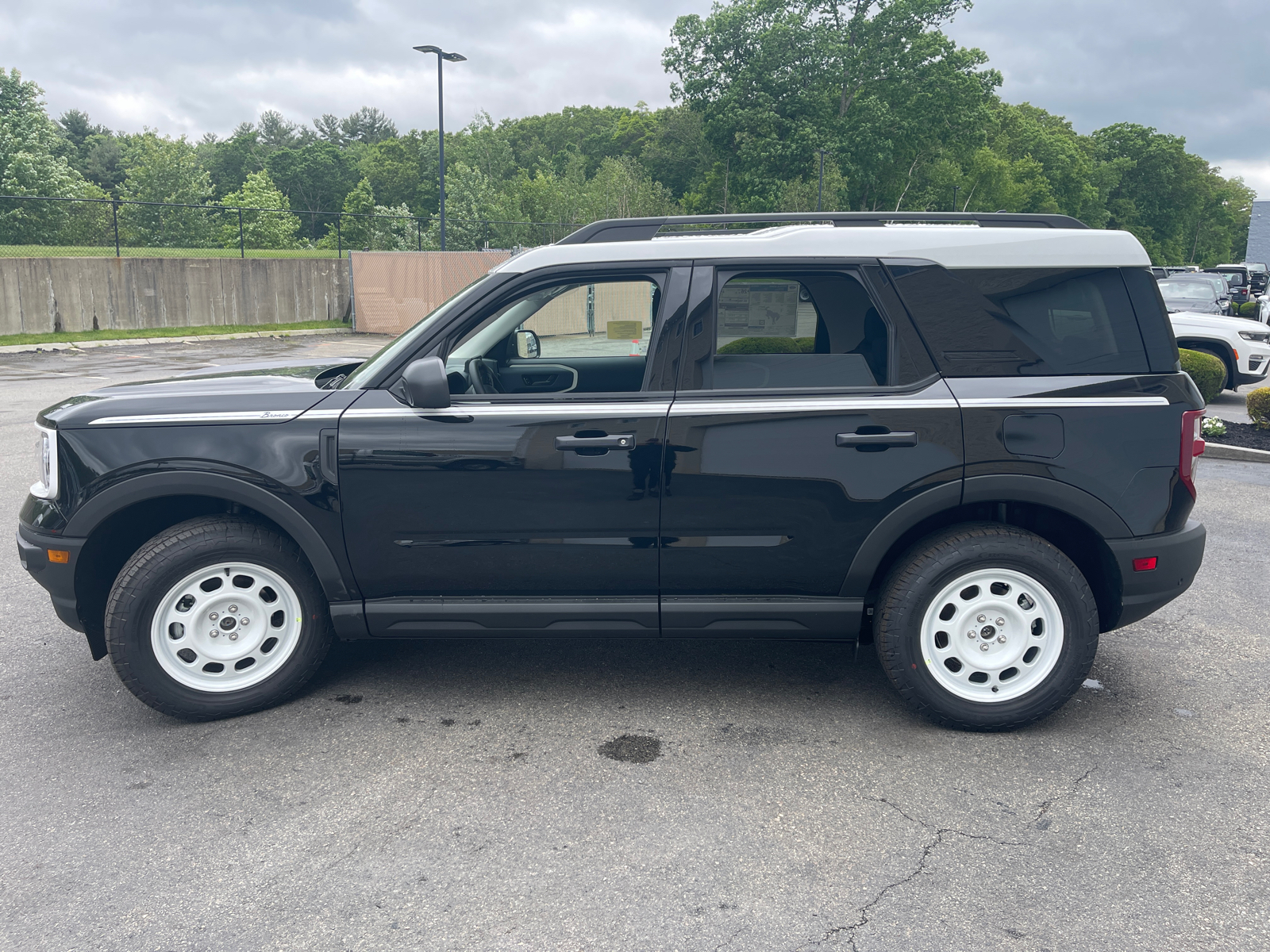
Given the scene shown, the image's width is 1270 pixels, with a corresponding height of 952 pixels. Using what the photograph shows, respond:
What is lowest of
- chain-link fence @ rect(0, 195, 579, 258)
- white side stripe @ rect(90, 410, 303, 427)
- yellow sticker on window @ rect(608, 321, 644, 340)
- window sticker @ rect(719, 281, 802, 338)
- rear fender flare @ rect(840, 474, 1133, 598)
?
rear fender flare @ rect(840, 474, 1133, 598)

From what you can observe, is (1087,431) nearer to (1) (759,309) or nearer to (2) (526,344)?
(1) (759,309)

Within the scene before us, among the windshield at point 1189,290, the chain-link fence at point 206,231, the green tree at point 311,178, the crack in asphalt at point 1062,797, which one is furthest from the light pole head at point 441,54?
the green tree at point 311,178

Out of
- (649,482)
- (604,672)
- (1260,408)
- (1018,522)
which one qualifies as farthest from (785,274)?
(1260,408)

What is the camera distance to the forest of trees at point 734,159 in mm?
37094

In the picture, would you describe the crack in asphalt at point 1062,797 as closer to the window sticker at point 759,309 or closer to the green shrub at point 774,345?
the green shrub at point 774,345

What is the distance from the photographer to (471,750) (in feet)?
11.9

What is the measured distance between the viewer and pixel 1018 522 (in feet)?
12.9

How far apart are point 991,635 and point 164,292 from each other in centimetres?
2613

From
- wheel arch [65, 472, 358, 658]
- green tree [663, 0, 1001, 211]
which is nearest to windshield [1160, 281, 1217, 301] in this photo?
wheel arch [65, 472, 358, 658]

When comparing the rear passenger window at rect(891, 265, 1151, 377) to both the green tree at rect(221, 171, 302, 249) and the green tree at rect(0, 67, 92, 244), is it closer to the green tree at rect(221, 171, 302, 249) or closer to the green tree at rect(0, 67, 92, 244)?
the green tree at rect(0, 67, 92, 244)

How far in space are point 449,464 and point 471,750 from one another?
1060 millimetres

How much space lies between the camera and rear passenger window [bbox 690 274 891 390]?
3.72 metres

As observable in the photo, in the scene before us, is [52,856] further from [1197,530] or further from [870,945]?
[1197,530]

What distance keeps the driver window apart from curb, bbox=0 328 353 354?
20557mm
